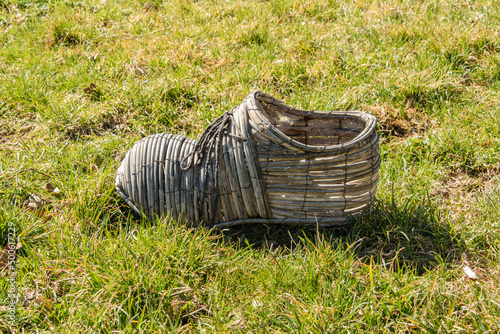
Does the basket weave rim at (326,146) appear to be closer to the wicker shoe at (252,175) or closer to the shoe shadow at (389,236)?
the wicker shoe at (252,175)

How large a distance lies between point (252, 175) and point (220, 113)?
1.25 m

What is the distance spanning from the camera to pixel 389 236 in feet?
8.71

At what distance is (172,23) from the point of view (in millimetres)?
5012

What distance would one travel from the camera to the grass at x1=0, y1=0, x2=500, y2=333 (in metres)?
2.19

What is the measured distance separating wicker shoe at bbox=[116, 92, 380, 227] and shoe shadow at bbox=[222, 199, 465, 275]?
117 mm

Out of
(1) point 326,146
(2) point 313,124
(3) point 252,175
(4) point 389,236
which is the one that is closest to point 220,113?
(2) point 313,124

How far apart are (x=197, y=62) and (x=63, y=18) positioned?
6.05 ft

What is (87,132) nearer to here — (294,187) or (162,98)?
(162,98)

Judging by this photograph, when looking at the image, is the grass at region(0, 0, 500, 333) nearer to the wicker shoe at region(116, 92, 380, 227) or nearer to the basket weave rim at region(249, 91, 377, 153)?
the wicker shoe at region(116, 92, 380, 227)

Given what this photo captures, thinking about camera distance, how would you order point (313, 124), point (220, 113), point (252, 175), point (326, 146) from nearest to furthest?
point (326, 146) → point (252, 175) → point (313, 124) → point (220, 113)

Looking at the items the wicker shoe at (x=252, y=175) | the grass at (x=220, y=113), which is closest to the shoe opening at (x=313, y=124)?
the wicker shoe at (x=252, y=175)

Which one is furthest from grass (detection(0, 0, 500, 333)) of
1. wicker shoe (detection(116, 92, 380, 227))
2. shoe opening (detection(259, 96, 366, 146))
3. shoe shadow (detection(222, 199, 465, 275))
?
shoe opening (detection(259, 96, 366, 146))

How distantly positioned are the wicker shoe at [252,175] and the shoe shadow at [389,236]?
0.38 ft

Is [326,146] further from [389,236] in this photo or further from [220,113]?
[220,113]
